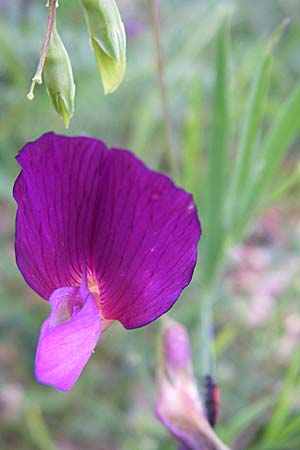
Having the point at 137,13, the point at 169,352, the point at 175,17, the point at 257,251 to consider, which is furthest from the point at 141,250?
the point at 137,13

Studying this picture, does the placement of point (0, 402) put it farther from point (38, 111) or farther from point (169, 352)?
point (169, 352)

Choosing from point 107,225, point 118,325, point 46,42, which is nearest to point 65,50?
point 46,42

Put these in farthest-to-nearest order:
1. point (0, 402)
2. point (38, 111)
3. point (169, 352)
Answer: point (0, 402) < point (38, 111) < point (169, 352)

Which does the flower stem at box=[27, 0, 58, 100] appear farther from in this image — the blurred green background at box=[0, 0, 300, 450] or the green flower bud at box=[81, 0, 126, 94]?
the blurred green background at box=[0, 0, 300, 450]

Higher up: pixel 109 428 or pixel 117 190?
pixel 117 190

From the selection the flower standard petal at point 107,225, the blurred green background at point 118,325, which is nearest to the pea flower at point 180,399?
the flower standard petal at point 107,225

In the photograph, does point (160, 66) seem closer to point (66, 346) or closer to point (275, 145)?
point (275, 145)
